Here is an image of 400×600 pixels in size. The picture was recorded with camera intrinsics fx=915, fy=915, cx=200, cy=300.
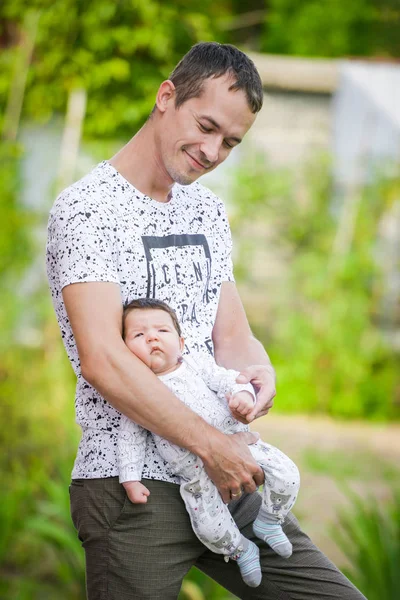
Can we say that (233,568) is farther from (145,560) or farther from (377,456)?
(377,456)

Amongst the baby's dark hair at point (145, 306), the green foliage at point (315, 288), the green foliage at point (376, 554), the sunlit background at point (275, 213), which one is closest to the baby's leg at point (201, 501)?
the baby's dark hair at point (145, 306)

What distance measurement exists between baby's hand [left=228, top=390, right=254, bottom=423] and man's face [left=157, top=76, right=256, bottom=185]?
511mm

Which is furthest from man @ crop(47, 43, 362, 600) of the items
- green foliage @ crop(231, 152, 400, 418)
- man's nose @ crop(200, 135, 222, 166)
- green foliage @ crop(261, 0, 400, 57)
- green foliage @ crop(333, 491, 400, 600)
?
green foliage @ crop(261, 0, 400, 57)

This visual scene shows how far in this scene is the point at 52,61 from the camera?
623 centimetres

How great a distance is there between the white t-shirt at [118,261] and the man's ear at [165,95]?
0.19 m

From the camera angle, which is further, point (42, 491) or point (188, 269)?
point (42, 491)

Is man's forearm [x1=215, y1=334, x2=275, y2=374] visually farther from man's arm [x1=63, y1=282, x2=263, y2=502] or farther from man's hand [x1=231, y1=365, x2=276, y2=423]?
man's arm [x1=63, y1=282, x2=263, y2=502]

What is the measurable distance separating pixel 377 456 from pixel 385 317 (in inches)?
61.9

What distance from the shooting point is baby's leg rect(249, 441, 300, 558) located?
6.82 ft

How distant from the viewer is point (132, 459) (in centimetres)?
197

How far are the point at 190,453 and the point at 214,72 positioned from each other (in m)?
0.85

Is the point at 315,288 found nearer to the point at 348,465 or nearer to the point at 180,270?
the point at 348,465

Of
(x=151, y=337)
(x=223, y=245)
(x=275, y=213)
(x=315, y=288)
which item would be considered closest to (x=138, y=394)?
(x=151, y=337)

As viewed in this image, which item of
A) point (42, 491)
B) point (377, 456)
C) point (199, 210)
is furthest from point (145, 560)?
point (377, 456)
